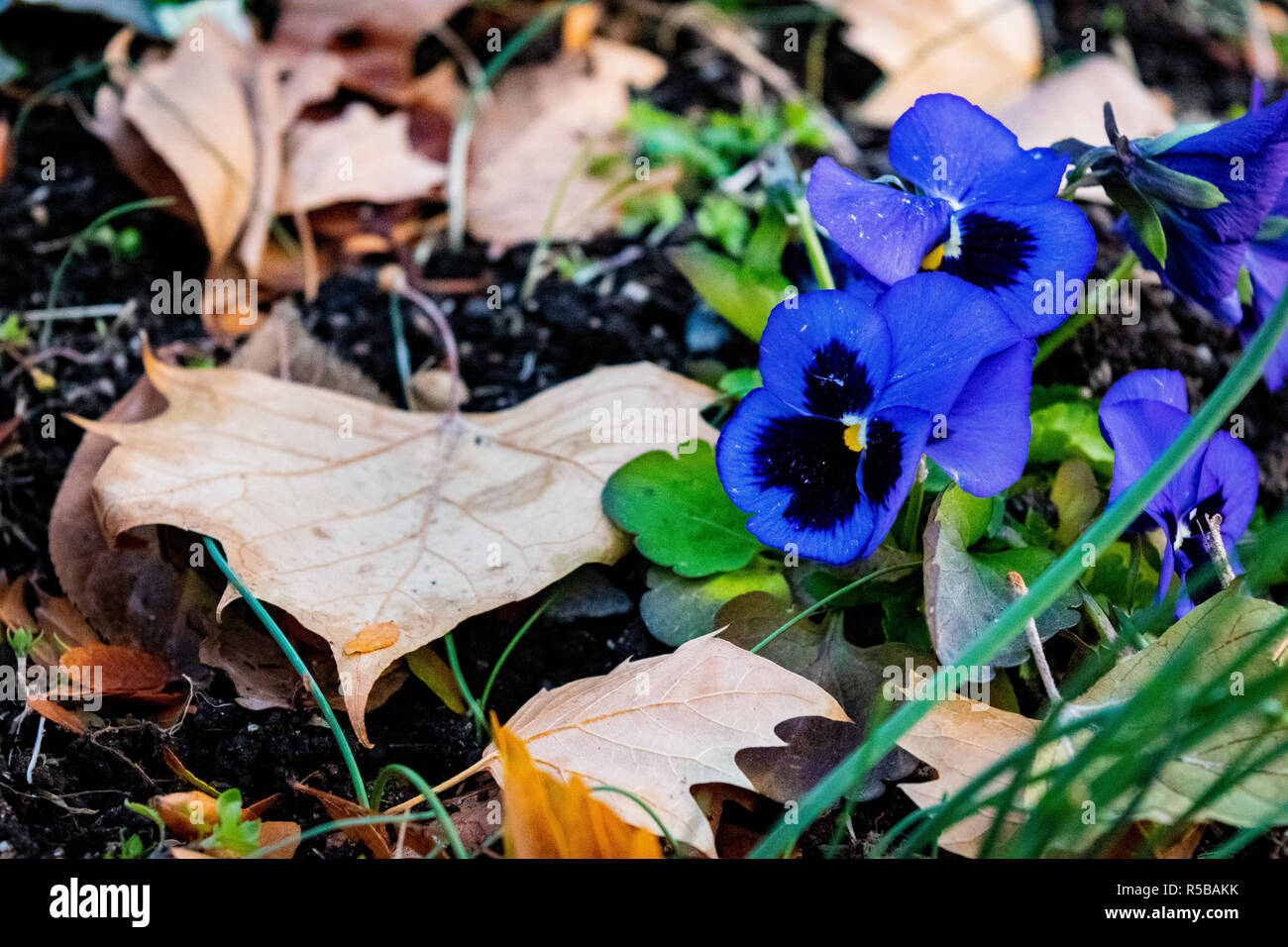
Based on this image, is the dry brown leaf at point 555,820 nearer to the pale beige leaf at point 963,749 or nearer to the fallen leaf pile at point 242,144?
the pale beige leaf at point 963,749

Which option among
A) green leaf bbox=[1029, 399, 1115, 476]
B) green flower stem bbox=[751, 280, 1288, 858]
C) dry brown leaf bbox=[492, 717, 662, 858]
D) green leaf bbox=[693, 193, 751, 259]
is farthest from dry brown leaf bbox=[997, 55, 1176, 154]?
dry brown leaf bbox=[492, 717, 662, 858]

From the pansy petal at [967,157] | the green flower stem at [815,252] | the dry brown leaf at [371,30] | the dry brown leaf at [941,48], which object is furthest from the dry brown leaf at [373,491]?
the dry brown leaf at [941,48]

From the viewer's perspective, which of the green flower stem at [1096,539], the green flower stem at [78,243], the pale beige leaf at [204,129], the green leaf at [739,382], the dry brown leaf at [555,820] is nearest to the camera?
the green flower stem at [1096,539]

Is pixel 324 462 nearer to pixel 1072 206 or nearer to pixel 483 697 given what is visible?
pixel 483 697
